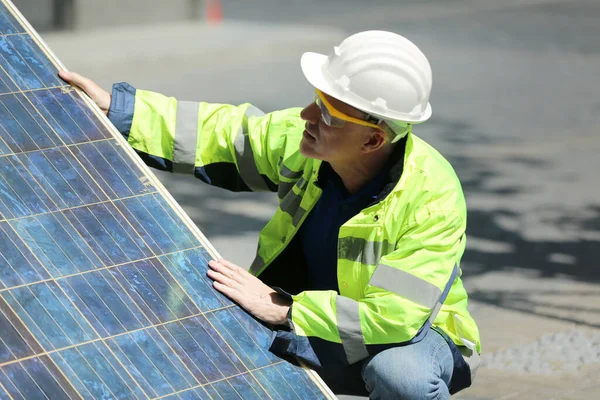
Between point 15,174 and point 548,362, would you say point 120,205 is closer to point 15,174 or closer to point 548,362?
point 15,174

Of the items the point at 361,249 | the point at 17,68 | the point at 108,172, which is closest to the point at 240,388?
→ the point at 361,249

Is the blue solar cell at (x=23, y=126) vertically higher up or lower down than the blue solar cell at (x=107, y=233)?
higher up

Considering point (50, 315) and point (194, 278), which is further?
point (194, 278)

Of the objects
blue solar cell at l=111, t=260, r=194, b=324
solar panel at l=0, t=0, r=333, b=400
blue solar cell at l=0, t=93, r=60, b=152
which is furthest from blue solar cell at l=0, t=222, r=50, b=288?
blue solar cell at l=0, t=93, r=60, b=152

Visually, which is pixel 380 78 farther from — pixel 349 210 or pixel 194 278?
pixel 194 278

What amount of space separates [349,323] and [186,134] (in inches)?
43.0

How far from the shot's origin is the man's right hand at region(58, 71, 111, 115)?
12.8 ft

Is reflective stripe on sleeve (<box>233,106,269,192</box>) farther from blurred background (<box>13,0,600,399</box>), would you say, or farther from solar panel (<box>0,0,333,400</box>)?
blurred background (<box>13,0,600,399</box>)

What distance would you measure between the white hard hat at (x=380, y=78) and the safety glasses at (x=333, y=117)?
0.05 metres

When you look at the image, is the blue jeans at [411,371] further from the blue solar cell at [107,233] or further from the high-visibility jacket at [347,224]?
the blue solar cell at [107,233]

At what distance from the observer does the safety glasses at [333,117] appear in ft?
12.1

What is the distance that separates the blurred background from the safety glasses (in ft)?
6.50

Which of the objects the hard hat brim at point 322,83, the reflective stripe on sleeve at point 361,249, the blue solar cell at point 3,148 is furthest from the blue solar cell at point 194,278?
the hard hat brim at point 322,83

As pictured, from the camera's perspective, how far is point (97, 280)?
130 inches
